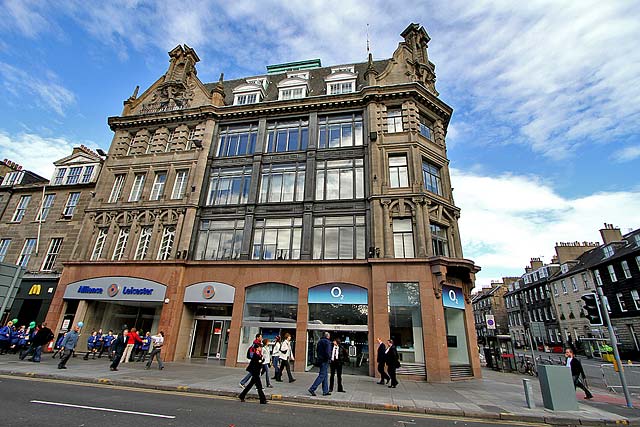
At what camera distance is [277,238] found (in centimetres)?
2034

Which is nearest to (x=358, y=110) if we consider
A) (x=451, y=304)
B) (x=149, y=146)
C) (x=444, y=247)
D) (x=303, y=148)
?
(x=303, y=148)

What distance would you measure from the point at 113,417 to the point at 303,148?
61.1ft

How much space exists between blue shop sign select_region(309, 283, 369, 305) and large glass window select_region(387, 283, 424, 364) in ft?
5.22

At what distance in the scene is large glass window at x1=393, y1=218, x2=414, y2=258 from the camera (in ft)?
59.9

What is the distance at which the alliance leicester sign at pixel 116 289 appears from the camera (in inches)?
785

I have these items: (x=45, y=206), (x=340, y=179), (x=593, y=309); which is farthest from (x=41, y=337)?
(x=593, y=309)

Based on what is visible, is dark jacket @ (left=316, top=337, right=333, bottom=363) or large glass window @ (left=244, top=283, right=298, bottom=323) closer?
dark jacket @ (left=316, top=337, right=333, bottom=363)

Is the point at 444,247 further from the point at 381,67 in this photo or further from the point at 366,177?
the point at 381,67

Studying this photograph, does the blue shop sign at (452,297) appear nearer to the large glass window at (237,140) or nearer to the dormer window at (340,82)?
the dormer window at (340,82)

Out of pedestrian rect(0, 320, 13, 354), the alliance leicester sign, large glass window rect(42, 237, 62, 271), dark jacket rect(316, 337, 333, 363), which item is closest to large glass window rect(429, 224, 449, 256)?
dark jacket rect(316, 337, 333, 363)

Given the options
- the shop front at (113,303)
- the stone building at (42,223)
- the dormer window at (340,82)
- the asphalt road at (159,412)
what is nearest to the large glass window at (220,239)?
the shop front at (113,303)

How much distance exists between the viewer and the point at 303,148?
22641mm

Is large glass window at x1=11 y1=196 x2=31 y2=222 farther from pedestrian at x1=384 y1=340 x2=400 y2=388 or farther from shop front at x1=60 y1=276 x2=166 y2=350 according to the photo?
pedestrian at x1=384 y1=340 x2=400 y2=388

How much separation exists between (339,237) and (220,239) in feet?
27.3
